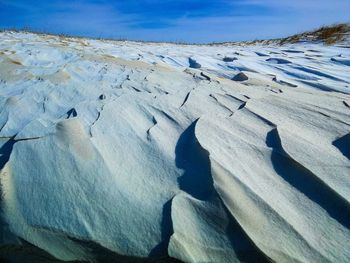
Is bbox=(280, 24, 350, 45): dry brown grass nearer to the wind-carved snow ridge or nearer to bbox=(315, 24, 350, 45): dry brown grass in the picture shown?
bbox=(315, 24, 350, 45): dry brown grass

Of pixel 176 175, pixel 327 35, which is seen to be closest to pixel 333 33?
pixel 327 35

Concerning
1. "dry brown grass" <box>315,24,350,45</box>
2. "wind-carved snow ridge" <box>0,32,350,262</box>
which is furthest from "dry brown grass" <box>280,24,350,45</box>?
"wind-carved snow ridge" <box>0,32,350,262</box>

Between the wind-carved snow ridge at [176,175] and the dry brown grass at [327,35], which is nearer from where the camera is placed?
the wind-carved snow ridge at [176,175]

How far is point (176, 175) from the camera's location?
4.23 ft

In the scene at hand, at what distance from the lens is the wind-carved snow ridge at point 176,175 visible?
1.04m

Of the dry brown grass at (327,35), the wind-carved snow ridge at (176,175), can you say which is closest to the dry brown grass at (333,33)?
the dry brown grass at (327,35)

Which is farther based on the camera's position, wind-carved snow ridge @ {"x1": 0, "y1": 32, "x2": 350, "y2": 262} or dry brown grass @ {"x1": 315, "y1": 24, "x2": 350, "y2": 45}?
dry brown grass @ {"x1": 315, "y1": 24, "x2": 350, "y2": 45}

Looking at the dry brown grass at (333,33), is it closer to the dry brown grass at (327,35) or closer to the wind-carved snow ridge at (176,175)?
the dry brown grass at (327,35)

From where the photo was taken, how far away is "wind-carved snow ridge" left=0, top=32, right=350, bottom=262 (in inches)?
41.1

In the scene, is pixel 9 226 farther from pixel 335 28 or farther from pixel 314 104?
pixel 335 28

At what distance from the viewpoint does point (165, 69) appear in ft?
8.82

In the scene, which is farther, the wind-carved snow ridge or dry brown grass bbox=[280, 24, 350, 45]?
dry brown grass bbox=[280, 24, 350, 45]

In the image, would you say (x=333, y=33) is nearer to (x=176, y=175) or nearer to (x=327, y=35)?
(x=327, y=35)

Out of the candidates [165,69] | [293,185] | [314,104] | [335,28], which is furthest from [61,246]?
[335,28]
